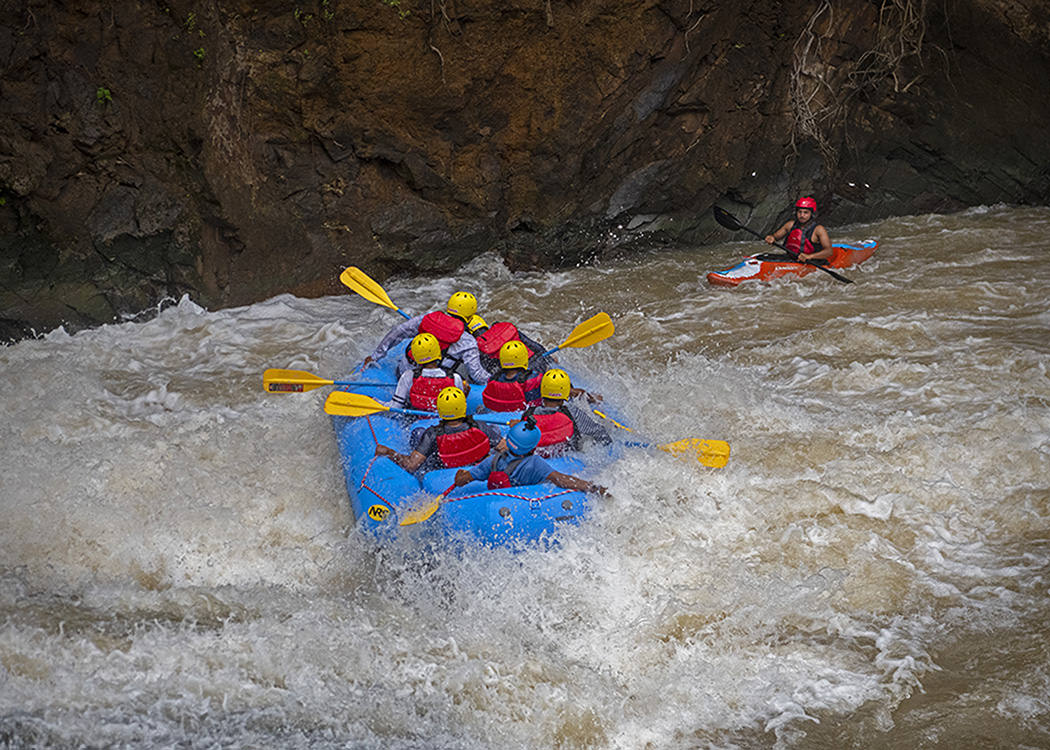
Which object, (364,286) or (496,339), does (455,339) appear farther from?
(364,286)

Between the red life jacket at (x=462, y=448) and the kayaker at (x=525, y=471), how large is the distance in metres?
0.12

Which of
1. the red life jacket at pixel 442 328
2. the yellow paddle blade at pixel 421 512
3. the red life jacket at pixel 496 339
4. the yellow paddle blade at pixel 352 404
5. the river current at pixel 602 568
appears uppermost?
the red life jacket at pixel 442 328

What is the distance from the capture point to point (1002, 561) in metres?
3.79

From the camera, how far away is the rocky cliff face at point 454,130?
21.1ft

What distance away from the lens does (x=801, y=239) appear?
7406 mm

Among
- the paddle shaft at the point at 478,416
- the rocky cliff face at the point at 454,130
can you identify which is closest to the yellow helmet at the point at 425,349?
the paddle shaft at the point at 478,416

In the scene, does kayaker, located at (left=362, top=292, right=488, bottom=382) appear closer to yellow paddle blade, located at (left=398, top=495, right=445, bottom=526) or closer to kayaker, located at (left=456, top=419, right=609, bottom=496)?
kayaker, located at (left=456, top=419, right=609, bottom=496)

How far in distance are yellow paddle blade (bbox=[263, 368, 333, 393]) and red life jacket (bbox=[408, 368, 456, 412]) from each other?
625mm

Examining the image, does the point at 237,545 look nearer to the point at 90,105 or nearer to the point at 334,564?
the point at 334,564

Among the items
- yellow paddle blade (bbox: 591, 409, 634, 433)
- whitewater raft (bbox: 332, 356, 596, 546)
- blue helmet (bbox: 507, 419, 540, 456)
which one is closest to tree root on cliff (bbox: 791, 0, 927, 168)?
yellow paddle blade (bbox: 591, 409, 634, 433)

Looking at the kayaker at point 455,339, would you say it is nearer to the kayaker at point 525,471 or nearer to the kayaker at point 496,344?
the kayaker at point 496,344

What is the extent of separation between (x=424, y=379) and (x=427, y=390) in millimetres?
65

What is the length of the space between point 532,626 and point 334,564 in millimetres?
1067

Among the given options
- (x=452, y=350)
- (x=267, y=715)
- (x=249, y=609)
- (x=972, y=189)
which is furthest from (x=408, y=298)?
(x=972, y=189)
